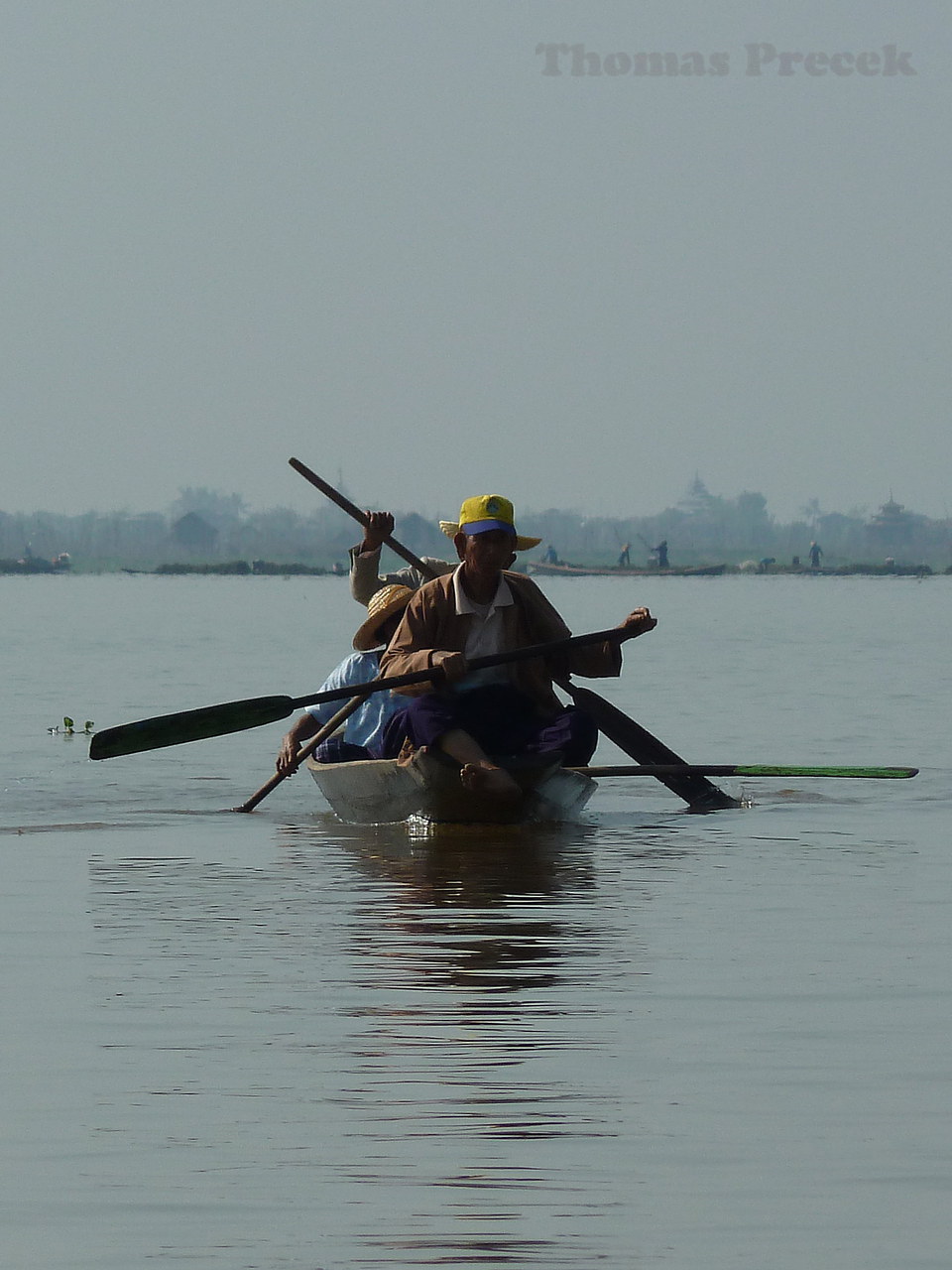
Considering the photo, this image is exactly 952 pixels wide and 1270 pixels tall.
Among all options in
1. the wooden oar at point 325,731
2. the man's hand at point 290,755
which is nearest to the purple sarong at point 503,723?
the wooden oar at point 325,731

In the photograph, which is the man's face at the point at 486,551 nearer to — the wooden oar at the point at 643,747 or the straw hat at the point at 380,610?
the straw hat at the point at 380,610

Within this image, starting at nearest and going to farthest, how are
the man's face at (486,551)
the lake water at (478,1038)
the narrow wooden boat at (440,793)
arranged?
the lake water at (478,1038) < the man's face at (486,551) < the narrow wooden boat at (440,793)

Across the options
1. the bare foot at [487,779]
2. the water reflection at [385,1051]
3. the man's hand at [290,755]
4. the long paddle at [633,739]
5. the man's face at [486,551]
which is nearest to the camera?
the water reflection at [385,1051]

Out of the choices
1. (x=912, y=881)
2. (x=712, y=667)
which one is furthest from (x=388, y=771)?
(x=712, y=667)

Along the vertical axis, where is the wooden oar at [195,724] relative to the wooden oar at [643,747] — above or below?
above

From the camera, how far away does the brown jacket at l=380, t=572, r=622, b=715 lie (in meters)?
11.9

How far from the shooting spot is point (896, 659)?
126ft

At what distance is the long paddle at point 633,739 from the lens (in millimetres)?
14281

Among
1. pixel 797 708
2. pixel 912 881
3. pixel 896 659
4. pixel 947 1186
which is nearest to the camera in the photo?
pixel 947 1186

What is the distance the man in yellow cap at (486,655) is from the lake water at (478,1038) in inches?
20.8

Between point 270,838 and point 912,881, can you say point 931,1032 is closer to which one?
point 912,881

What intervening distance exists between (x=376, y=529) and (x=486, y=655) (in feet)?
5.21

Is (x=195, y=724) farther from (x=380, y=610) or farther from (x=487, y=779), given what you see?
(x=487, y=779)

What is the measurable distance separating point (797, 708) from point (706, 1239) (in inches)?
794
